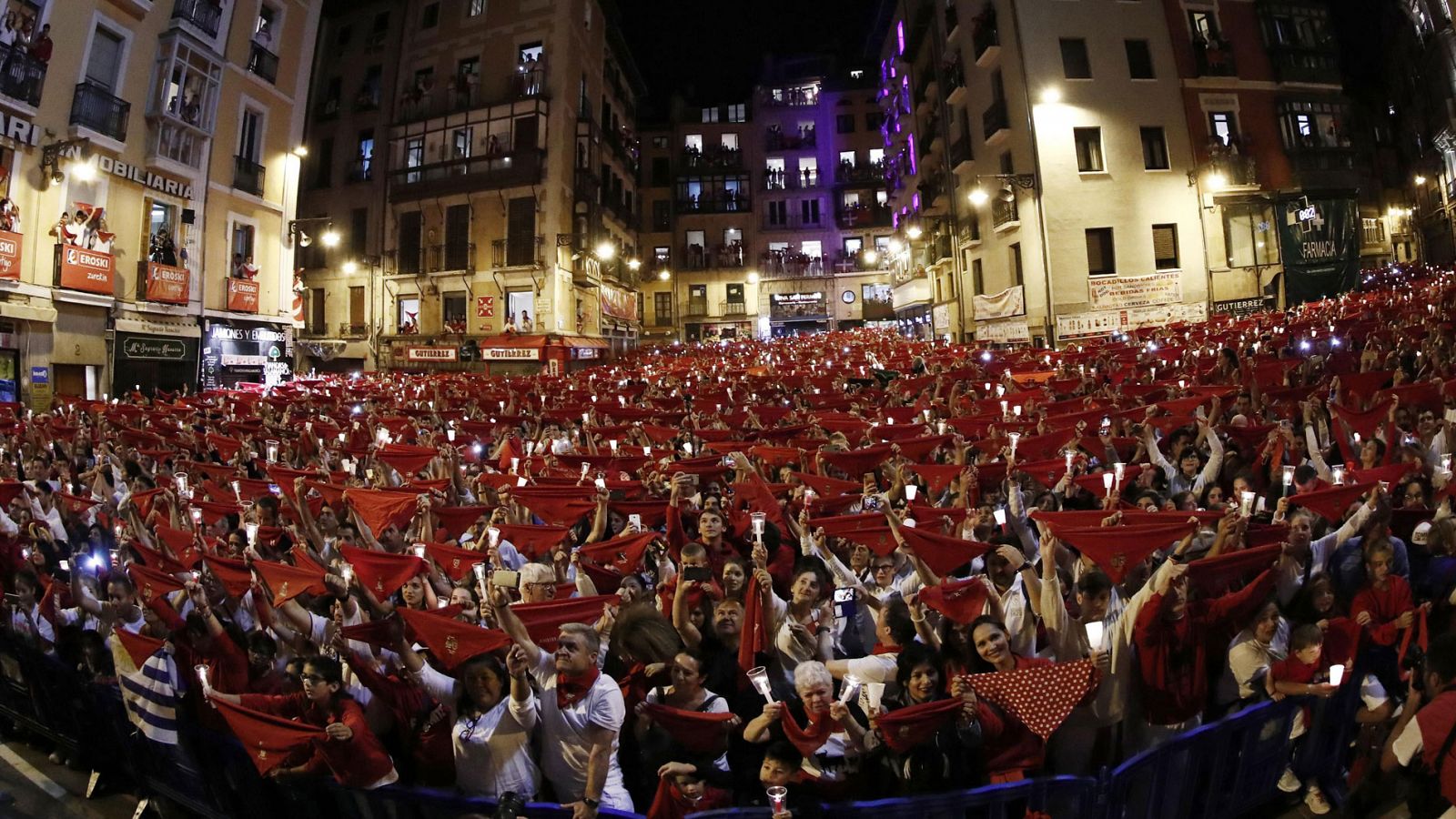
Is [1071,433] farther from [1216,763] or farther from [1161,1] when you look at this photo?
[1161,1]

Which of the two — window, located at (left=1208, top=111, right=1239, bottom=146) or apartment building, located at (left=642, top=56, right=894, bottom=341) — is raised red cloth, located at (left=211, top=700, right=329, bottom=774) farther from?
apartment building, located at (left=642, top=56, right=894, bottom=341)

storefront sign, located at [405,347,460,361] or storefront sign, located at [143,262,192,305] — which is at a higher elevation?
storefront sign, located at [143,262,192,305]

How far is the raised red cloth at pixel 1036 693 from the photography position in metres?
3.38

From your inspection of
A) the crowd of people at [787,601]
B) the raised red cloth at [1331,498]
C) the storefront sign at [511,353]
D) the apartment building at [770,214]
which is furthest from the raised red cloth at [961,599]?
the apartment building at [770,214]

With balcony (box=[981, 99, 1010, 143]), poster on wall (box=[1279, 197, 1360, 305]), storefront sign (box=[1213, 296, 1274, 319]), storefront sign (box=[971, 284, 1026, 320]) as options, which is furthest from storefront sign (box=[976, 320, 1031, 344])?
poster on wall (box=[1279, 197, 1360, 305])

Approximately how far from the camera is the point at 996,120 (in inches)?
1050

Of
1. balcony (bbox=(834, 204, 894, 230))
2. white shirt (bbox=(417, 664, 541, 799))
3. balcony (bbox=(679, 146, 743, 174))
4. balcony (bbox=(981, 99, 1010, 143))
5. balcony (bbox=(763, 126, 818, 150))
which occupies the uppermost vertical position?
balcony (bbox=(763, 126, 818, 150))

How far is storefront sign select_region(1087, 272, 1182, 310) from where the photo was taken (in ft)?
80.1

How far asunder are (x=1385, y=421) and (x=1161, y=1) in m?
26.2

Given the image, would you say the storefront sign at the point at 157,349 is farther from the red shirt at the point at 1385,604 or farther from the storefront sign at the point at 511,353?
the red shirt at the point at 1385,604

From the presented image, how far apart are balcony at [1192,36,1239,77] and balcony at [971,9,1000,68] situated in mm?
7234

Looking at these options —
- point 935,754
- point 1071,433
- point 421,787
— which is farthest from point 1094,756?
point 1071,433

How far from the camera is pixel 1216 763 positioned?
3.88 meters

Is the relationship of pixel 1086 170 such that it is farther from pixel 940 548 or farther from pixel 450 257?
pixel 450 257
